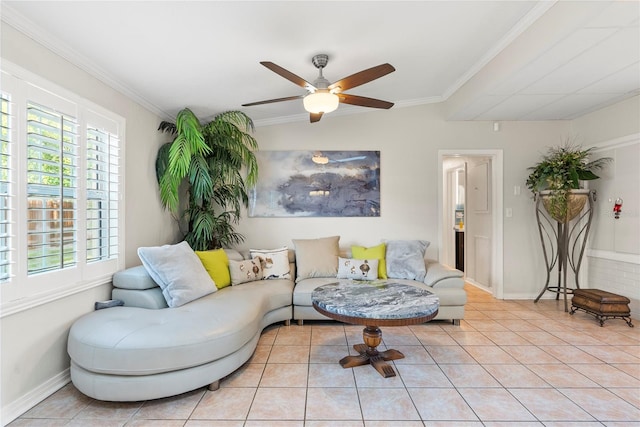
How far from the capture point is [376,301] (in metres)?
2.43

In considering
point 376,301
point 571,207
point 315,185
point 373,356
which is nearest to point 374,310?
point 376,301

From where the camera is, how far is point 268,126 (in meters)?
4.32

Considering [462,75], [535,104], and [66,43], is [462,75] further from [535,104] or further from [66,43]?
[66,43]

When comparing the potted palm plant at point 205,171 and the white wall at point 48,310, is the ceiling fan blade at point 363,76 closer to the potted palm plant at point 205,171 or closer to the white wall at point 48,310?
the potted palm plant at point 205,171

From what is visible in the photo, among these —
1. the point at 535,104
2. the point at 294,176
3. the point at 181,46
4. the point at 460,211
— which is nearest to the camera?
the point at 181,46

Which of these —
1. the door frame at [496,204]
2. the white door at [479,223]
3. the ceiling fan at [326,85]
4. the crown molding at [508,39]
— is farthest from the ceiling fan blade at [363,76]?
the white door at [479,223]

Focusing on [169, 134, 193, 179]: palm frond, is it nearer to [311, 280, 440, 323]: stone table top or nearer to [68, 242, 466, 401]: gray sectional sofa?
[68, 242, 466, 401]: gray sectional sofa

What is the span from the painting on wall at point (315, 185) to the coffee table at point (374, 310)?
1639 millimetres

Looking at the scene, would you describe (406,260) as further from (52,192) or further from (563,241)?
(52,192)

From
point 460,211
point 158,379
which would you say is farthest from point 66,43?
point 460,211

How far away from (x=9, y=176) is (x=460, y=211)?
6409 millimetres

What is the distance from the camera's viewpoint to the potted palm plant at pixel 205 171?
3.26 m

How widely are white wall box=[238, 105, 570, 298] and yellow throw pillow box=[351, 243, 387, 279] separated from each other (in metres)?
0.47

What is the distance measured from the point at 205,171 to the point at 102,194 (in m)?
1.08
